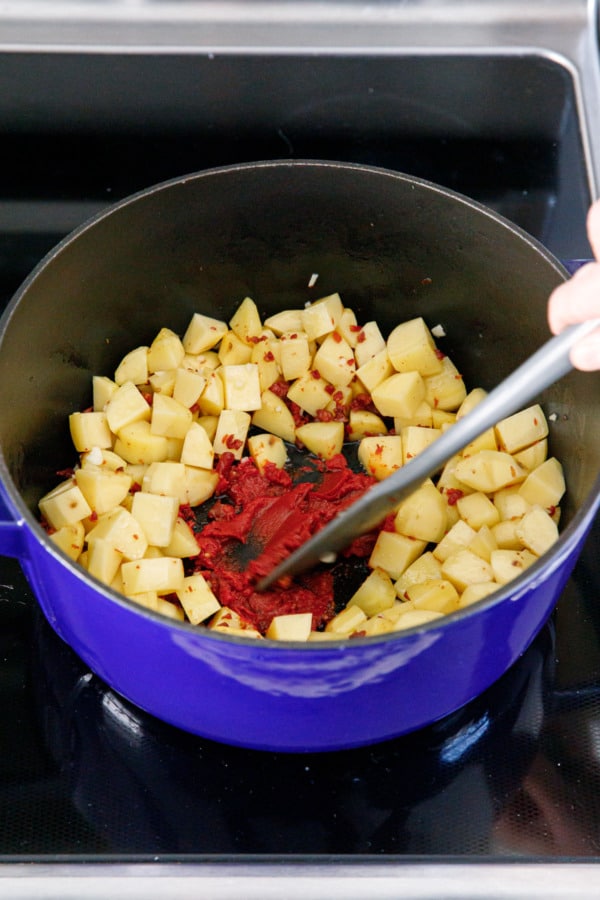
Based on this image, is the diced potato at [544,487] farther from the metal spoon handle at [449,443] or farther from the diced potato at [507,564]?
the metal spoon handle at [449,443]

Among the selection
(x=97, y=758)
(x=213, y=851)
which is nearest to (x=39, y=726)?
(x=97, y=758)

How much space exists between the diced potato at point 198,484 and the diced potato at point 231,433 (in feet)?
0.17

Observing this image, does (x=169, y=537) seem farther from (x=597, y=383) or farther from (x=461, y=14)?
(x=461, y=14)

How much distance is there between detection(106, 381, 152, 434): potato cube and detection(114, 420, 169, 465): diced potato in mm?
10

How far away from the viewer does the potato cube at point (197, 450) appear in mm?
1445

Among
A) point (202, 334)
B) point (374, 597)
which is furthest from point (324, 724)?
point (202, 334)

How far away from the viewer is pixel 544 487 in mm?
1362

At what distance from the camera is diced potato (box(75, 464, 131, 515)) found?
137 cm

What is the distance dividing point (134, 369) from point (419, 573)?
0.54 metres

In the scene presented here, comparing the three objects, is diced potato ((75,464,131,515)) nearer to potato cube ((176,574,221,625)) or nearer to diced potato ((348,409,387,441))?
potato cube ((176,574,221,625))

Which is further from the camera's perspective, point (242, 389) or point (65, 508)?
point (242, 389)

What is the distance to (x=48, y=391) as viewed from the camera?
54.4 inches

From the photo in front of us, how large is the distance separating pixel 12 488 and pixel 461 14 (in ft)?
4.33

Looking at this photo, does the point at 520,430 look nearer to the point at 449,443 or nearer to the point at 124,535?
the point at 449,443
